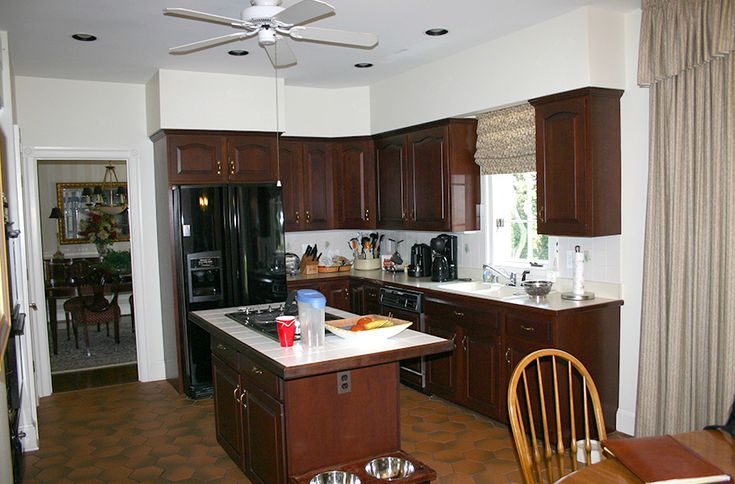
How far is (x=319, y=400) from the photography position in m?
3.01

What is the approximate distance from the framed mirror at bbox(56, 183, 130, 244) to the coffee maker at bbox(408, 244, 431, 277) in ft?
16.8

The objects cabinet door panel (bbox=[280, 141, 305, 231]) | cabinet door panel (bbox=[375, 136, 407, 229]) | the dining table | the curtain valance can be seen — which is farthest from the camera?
cabinet door panel (bbox=[280, 141, 305, 231])

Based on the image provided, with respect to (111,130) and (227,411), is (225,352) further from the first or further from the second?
(111,130)

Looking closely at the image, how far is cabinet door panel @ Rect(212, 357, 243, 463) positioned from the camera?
141 inches

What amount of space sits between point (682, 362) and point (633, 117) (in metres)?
1.55

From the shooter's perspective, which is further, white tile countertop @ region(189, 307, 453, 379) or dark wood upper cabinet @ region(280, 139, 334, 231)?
dark wood upper cabinet @ region(280, 139, 334, 231)

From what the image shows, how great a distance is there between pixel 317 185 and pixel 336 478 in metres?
3.70

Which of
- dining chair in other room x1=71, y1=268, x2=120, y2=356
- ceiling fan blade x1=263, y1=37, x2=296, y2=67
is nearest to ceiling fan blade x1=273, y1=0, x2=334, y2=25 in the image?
ceiling fan blade x1=263, y1=37, x2=296, y2=67

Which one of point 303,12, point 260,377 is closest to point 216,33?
point 303,12

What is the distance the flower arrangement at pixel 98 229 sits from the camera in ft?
29.7

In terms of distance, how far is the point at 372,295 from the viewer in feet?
18.3

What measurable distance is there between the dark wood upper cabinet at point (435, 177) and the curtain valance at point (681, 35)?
64.9 inches

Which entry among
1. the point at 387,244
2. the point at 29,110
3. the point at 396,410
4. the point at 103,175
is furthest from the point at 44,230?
the point at 396,410

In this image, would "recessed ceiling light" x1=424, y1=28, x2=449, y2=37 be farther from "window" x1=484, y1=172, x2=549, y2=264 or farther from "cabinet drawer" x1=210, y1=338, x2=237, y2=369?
"cabinet drawer" x1=210, y1=338, x2=237, y2=369
